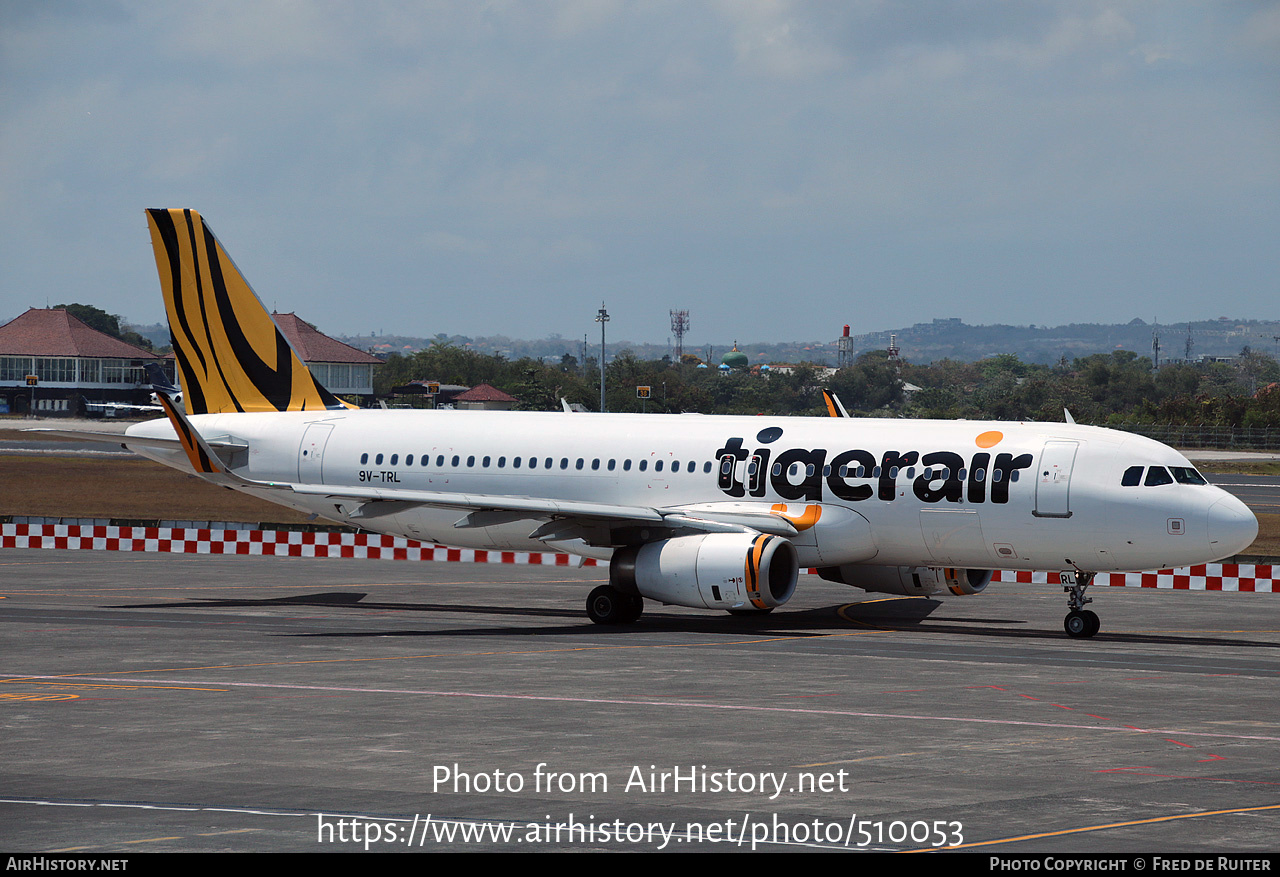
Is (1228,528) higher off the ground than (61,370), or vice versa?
(61,370)

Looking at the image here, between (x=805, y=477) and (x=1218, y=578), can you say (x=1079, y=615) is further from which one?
(x=1218, y=578)

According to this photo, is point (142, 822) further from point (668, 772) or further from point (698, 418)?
point (698, 418)

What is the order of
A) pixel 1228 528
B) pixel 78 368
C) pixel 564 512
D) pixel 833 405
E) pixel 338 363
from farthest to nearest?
1. pixel 78 368
2. pixel 338 363
3. pixel 833 405
4. pixel 564 512
5. pixel 1228 528

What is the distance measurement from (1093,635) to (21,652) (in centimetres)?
1868

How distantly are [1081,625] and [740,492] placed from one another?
7.04 m

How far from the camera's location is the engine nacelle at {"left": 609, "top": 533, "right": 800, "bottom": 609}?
27.4 metres

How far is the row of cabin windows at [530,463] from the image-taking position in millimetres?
31031

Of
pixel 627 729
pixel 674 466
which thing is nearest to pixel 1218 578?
pixel 674 466

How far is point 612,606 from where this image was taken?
1155 inches

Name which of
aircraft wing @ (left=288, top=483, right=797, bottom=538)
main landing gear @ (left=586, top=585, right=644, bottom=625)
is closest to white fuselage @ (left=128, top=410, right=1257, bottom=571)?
aircraft wing @ (left=288, top=483, right=797, bottom=538)

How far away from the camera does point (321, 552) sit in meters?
43.5

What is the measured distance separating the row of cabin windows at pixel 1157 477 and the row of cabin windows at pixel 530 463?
819 cm

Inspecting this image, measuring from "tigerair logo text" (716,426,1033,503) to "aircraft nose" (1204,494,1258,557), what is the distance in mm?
3358

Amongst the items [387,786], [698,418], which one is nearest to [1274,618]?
[698,418]
